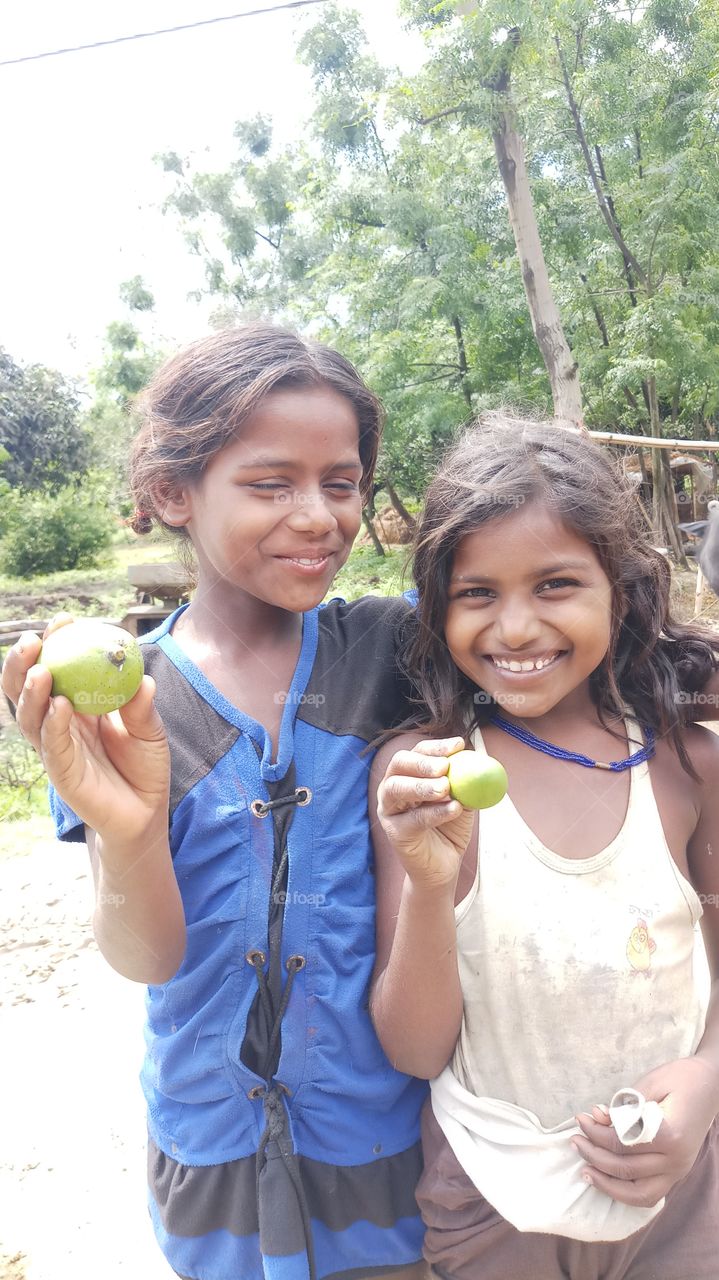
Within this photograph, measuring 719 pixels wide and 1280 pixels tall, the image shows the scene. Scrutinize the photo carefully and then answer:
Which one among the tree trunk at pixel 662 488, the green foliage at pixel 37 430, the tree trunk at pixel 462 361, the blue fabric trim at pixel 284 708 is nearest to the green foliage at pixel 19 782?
the blue fabric trim at pixel 284 708

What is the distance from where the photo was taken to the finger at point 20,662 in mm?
1075

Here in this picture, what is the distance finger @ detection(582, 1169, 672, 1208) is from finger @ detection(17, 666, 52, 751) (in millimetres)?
933

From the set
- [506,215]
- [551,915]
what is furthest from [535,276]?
[551,915]

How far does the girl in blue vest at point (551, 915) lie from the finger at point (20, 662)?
1.59 ft

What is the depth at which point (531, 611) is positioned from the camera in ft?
4.24

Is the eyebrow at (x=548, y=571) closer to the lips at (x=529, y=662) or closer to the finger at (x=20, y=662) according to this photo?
the lips at (x=529, y=662)

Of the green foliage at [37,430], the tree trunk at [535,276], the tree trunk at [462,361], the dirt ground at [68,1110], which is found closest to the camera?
the dirt ground at [68,1110]

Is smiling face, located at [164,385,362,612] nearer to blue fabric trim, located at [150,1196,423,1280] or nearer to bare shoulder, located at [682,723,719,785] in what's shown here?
bare shoulder, located at [682,723,719,785]

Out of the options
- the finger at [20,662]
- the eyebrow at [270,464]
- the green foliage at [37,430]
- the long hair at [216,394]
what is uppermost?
the long hair at [216,394]

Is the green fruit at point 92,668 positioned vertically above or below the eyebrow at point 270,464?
below

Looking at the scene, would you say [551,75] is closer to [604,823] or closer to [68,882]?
[68,882]

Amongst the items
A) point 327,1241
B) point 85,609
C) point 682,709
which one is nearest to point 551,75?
point 85,609

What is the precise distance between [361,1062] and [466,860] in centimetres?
33

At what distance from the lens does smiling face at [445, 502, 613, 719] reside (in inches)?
51.2
